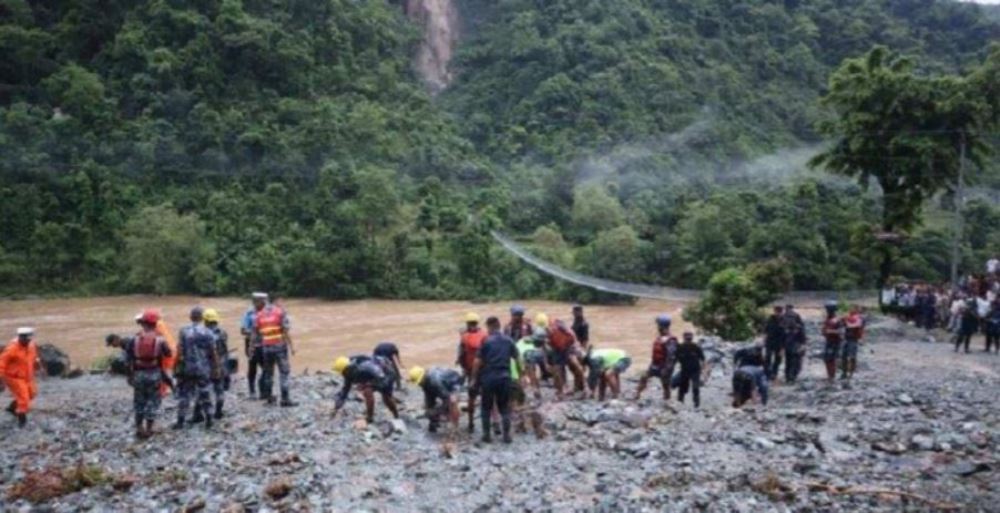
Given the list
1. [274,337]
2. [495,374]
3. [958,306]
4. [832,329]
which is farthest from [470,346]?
[958,306]

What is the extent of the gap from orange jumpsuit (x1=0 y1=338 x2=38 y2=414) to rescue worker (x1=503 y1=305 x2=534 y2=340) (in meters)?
6.71

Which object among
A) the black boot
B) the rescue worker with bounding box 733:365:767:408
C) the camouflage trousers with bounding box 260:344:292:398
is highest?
the camouflage trousers with bounding box 260:344:292:398

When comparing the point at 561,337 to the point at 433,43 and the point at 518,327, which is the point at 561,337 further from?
the point at 433,43

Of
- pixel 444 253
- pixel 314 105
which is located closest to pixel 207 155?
pixel 314 105

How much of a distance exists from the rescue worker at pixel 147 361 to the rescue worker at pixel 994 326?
1623 centimetres

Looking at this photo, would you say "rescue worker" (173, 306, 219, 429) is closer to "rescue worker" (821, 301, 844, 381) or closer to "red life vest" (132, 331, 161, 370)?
"red life vest" (132, 331, 161, 370)

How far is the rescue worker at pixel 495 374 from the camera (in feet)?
33.3

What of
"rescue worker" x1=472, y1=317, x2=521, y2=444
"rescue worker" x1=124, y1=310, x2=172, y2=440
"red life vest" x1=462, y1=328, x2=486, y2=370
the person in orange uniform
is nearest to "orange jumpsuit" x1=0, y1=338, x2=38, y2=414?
the person in orange uniform

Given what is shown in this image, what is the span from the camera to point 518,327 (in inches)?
547

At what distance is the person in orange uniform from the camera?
12.2m

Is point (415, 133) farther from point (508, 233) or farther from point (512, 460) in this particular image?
point (512, 460)

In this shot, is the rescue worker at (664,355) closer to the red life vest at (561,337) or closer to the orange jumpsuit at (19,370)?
the red life vest at (561,337)

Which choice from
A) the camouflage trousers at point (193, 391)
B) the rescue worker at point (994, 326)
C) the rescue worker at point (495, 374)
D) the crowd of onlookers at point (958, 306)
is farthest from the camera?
the crowd of onlookers at point (958, 306)

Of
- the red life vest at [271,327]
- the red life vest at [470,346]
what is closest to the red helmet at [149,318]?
the red life vest at [271,327]
